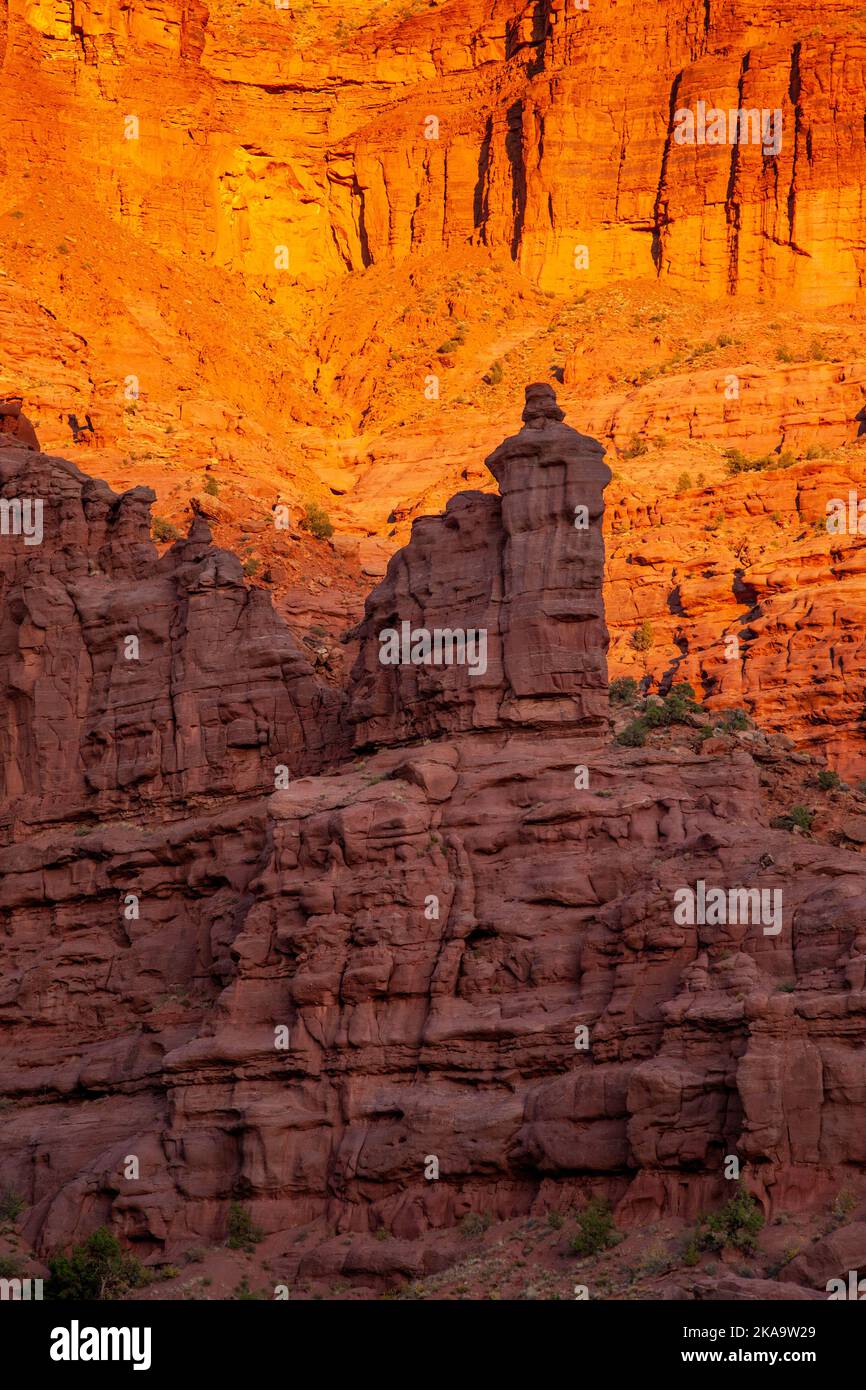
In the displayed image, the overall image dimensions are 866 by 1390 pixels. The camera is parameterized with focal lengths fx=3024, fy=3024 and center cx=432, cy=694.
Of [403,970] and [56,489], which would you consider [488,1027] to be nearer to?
[403,970]

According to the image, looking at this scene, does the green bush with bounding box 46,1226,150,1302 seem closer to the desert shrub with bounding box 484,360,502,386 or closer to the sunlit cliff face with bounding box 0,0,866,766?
the sunlit cliff face with bounding box 0,0,866,766

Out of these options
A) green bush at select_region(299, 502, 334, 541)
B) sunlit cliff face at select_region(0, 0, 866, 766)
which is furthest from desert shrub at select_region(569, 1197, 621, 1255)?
sunlit cliff face at select_region(0, 0, 866, 766)

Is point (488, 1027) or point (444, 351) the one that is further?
point (444, 351)

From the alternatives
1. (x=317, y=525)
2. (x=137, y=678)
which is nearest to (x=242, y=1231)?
(x=137, y=678)

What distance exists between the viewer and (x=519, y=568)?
66875 mm

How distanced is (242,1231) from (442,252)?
78645 millimetres

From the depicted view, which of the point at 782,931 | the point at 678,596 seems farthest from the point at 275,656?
the point at 678,596

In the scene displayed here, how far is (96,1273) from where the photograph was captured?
197 feet

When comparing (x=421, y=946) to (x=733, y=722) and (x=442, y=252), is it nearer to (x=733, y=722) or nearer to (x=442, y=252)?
(x=733, y=722)

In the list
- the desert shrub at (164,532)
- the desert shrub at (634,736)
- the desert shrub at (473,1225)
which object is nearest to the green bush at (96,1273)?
the desert shrub at (473,1225)

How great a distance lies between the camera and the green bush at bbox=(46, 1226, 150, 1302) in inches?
2333

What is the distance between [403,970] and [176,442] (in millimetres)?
46425

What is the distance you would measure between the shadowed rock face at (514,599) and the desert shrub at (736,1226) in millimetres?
14223

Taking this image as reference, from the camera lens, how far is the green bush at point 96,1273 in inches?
2333
